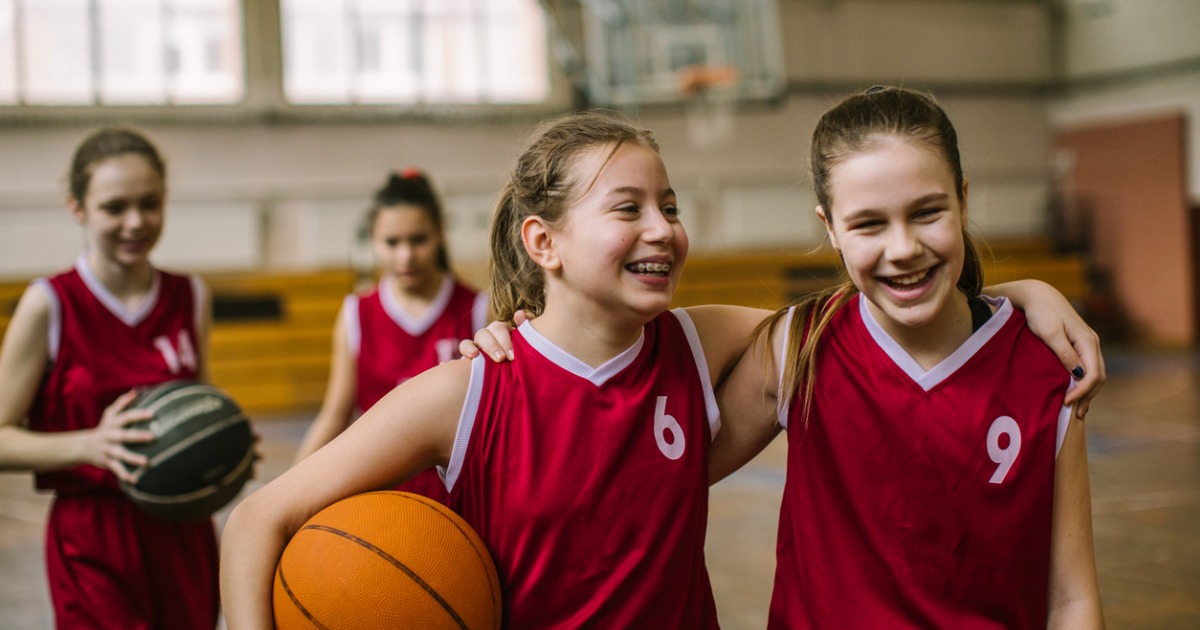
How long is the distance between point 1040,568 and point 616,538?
2.06ft

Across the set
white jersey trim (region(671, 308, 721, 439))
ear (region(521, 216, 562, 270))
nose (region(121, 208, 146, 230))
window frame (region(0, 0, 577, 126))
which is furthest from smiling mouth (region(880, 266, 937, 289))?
window frame (region(0, 0, 577, 126))

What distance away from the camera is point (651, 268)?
66.2 inches

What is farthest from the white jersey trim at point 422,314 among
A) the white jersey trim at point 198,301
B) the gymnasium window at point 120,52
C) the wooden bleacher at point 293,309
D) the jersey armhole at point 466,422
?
the gymnasium window at point 120,52

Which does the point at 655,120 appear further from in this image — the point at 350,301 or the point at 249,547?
the point at 249,547

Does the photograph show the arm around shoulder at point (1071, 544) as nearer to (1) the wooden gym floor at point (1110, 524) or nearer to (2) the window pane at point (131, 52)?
(1) the wooden gym floor at point (1110, 524)

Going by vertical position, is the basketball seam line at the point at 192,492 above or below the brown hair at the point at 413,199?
below

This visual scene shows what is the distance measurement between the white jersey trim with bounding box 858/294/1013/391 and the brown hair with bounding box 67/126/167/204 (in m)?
1.79

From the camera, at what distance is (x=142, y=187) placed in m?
2.58

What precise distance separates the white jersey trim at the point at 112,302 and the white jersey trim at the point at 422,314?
2.72ft

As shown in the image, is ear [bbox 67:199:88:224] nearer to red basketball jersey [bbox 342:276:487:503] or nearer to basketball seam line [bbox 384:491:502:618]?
red basketball jersey [bbox 342:276:487:503]

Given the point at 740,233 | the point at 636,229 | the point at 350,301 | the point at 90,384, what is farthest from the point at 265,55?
the point at 636,229

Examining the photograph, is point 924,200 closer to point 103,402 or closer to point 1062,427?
point 1062,427

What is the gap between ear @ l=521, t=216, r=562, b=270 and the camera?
180 centimetres

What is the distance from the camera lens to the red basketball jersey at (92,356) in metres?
2.58
